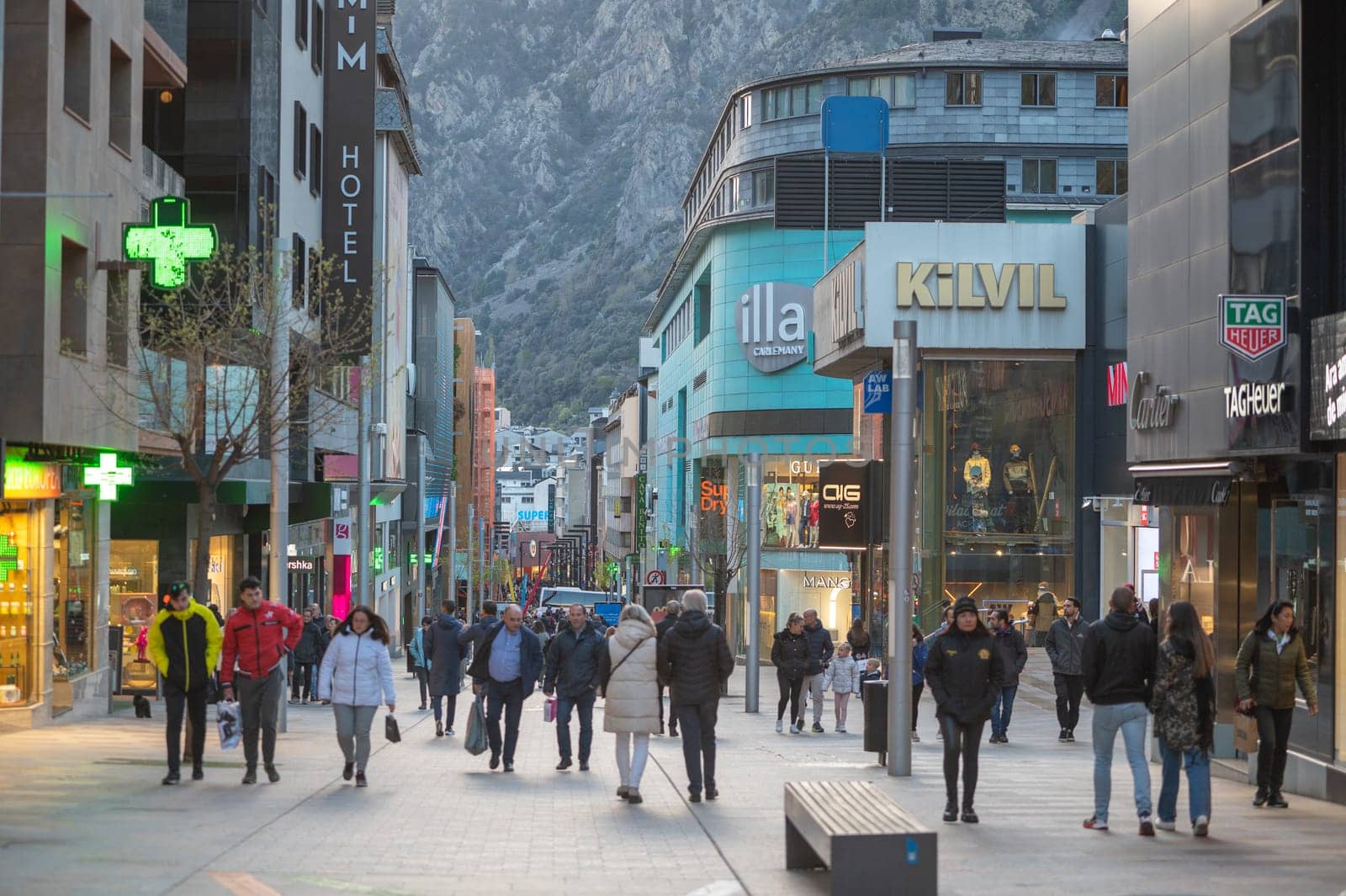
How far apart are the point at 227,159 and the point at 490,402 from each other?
107538mm

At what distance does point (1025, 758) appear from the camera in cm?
1781

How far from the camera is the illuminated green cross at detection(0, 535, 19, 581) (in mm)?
19203

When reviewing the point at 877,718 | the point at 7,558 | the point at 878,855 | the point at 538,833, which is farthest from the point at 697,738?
the point at 7,558

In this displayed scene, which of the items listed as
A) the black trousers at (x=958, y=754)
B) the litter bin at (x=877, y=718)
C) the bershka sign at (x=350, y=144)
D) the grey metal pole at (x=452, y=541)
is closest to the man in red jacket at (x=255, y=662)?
the black trousers at (x=958, y=754)

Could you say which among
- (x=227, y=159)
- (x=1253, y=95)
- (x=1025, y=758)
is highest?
(x=227, y=159)

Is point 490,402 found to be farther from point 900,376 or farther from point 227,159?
point 900,376

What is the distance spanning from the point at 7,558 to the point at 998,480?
21.9 metres

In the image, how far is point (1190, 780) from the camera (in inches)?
434

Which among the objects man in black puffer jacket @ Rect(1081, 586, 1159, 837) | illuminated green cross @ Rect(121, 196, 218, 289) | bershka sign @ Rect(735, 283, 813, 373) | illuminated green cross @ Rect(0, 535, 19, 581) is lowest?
man in black puffer jacket @ Rect(1081, 586, 1159, 837)

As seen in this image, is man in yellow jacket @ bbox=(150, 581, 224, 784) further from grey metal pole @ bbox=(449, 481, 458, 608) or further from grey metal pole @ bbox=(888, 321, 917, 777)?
grey metal pole @ bbox=(449, 481, 458, 608)

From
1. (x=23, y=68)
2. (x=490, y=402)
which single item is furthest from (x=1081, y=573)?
(x=490, y=402)

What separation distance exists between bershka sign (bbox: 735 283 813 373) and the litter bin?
1874 inches

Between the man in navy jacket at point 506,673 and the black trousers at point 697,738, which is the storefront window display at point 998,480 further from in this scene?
the black trousers at point 697,738

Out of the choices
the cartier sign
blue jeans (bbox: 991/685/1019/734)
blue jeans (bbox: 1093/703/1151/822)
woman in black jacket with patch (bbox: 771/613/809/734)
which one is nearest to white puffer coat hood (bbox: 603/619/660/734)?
blue jeans (bbox: 1093/703/1151/822)
